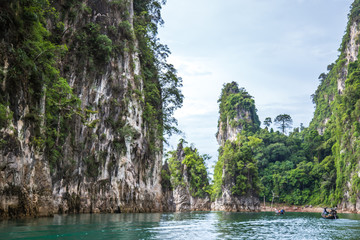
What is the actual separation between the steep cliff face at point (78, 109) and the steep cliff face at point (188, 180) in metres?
35.1

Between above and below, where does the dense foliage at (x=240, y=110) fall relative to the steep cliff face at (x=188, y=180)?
above

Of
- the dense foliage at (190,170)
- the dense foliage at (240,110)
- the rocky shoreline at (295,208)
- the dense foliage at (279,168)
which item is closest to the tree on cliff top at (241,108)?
the dense foliage at (240,110)

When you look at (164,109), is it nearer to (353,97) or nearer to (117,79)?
(117,79)

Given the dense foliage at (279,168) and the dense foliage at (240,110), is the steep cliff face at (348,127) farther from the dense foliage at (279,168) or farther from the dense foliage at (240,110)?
the dense foliage at (240,110)

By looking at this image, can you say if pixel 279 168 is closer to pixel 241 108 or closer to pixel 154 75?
pixel 241 108

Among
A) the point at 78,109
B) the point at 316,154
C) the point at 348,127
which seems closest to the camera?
the point at 78,109

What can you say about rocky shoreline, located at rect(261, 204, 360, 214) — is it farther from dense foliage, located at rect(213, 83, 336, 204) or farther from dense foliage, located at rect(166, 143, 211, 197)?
dense foliage, located at rect(166, 143, 211, 197)

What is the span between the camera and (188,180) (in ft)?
263

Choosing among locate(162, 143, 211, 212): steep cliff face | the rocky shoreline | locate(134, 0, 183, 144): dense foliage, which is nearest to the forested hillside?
the rocky shoreline

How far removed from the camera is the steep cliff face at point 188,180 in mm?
75500

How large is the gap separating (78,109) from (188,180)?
199 feet

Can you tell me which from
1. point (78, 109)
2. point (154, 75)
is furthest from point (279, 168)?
point (78, 109)

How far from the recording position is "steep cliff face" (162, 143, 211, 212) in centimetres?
7550

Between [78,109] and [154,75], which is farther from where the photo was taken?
[154,75]
